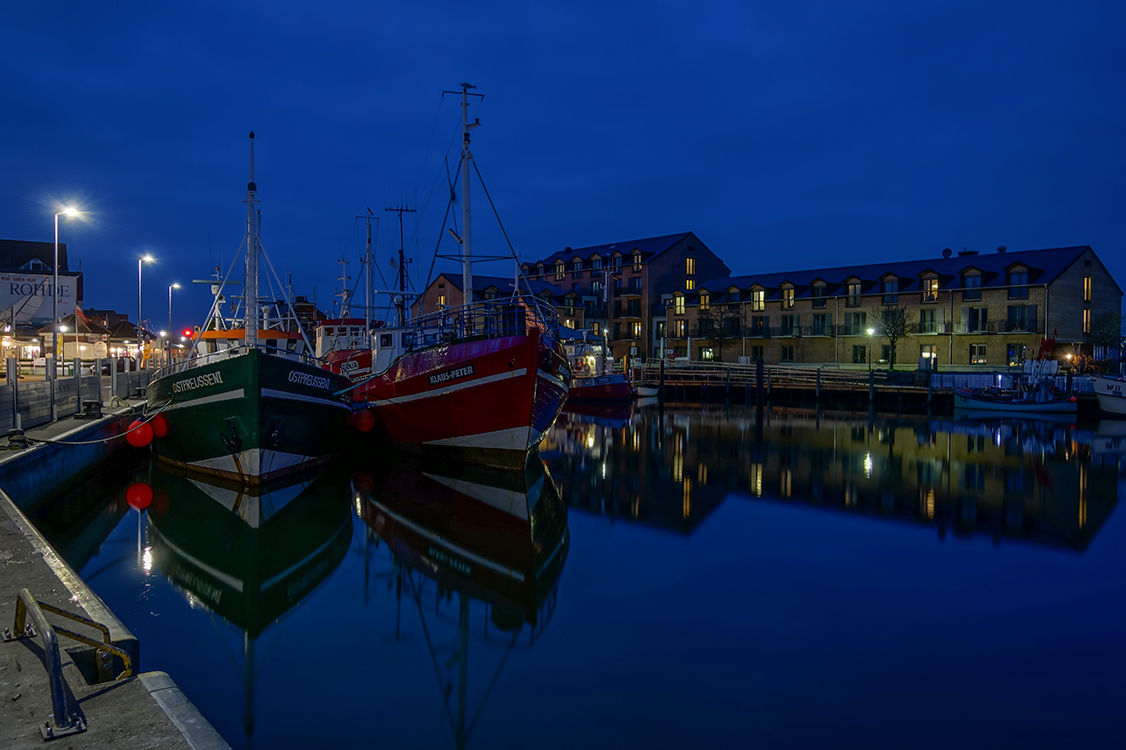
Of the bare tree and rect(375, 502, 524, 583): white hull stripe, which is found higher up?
the bare tree

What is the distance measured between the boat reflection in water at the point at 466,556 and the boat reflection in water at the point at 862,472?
1.93 m

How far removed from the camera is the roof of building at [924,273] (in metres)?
49.0

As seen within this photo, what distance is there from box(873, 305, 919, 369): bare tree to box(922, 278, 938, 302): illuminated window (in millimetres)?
1638

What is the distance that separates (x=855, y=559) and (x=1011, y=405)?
32688 millimetres

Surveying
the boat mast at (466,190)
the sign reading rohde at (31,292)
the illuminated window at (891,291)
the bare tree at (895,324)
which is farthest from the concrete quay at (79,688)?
the illuminated window at (891,291)

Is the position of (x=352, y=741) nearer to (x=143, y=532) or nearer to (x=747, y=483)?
(x=143, y=532)

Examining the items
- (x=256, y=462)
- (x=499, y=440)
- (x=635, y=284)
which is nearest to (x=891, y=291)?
(x=635, y=284)

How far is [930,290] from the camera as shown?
51.8 metres

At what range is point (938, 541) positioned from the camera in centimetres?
1232

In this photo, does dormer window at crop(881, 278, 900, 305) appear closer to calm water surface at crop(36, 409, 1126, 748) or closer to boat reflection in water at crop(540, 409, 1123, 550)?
boat reflection in water at crop(540, 409, 1123, 550)

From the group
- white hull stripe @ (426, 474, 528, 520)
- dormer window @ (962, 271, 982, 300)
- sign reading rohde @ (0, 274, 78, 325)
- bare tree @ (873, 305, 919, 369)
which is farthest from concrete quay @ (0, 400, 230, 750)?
dormer window @ (962, 271, 982, 300)

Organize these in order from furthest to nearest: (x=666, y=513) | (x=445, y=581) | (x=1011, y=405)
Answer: (x=1011, y=405), (x=666, y=513), (x=445, y=581)

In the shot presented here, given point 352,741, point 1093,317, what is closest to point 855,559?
point 352,741

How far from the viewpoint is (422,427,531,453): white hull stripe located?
16844 millimetres
